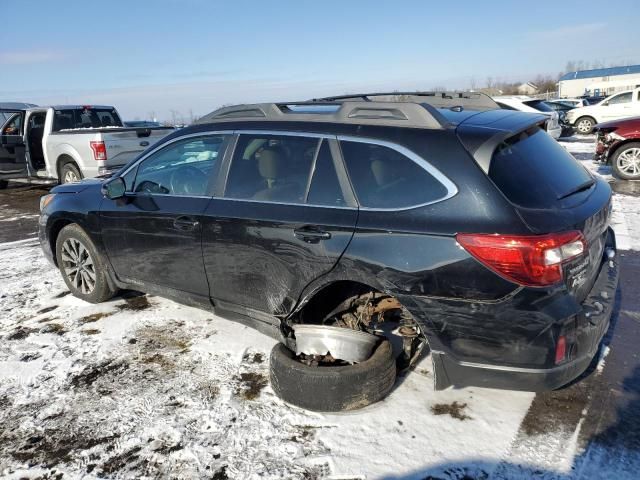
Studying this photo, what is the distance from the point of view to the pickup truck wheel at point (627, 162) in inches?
391

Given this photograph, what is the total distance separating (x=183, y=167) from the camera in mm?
4012

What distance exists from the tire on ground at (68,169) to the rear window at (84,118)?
948 mm

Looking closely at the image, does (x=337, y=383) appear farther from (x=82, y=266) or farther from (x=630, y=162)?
(x=630, y=162)

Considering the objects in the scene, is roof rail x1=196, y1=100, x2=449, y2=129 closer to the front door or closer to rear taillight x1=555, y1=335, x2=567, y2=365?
the front door

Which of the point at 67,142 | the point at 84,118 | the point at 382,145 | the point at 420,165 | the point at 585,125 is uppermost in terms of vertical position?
the point at 84,118

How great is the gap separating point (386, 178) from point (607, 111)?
67.5 ft

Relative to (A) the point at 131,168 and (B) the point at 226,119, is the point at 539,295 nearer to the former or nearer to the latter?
(B) the point at 226,119

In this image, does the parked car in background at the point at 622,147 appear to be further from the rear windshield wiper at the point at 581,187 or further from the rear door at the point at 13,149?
the rear door at the point at 13,149

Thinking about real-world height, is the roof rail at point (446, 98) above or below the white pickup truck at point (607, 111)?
above

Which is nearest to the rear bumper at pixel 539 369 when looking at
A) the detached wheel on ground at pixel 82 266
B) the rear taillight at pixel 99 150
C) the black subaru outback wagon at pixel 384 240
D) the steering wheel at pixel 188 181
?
the black subaru outback wagon at pixel 384 240

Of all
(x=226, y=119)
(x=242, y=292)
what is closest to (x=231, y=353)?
(x=242, y=292)

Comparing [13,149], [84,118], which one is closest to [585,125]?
[84,118]

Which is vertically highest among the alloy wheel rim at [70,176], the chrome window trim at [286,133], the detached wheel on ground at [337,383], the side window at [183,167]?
the chrome window trim at [286,133]

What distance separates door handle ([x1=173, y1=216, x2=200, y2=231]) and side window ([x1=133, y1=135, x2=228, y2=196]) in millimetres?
204
